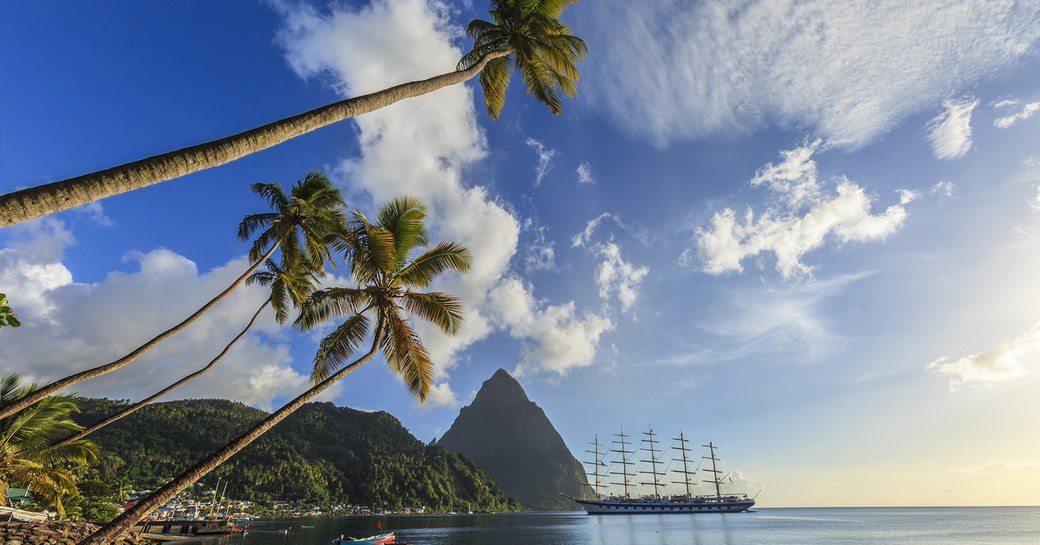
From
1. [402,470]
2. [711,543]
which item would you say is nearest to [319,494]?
[402,470]

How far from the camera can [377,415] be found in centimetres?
16338

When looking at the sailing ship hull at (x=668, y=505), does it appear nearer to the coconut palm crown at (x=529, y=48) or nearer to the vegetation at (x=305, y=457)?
the vegetation at (x=305, y=457)

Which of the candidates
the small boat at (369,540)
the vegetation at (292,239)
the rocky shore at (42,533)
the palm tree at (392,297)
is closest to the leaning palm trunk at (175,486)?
the palm tree at (392,297)

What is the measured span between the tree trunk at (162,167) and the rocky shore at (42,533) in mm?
22493

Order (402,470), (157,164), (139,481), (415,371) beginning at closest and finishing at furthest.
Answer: (157,164)
(415,371)
(139,481)
(402,470)

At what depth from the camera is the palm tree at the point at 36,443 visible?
55.6 ft

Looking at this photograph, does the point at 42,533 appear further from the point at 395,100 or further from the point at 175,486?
the point at 395,100

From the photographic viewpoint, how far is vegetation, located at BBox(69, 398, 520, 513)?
89.9 metres

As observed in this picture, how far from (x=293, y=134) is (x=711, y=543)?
74180 millimetres

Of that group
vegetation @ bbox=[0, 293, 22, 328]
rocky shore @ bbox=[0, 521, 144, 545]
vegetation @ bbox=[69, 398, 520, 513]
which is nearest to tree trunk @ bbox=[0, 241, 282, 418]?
vegetation @ bbox=[0, 293, 22, 328]

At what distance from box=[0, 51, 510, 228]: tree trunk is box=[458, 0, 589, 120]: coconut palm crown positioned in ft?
21.5

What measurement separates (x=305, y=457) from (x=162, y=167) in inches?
5485

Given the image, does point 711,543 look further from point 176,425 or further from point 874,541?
point 176,425

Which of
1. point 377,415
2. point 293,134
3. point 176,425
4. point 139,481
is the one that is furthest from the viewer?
point 377,415
